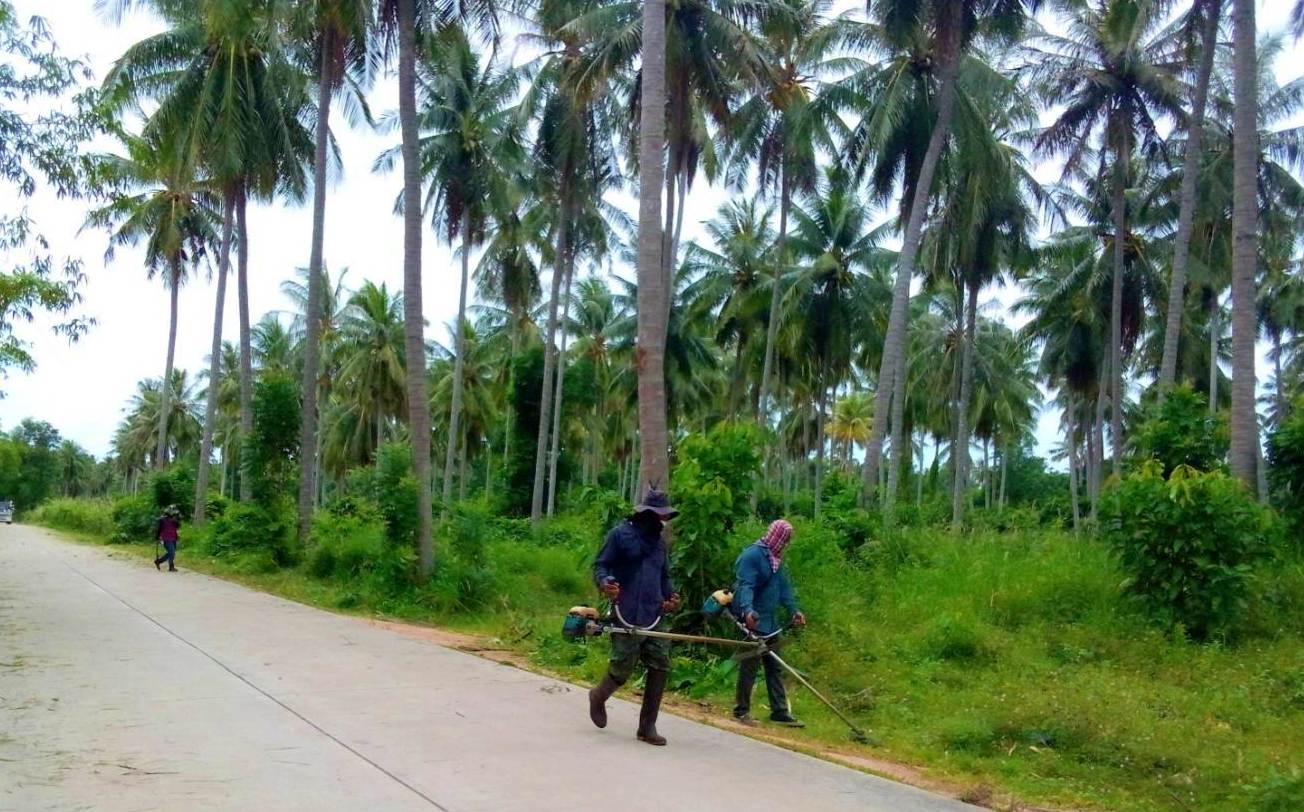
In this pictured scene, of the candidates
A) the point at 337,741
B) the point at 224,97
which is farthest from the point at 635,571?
the point at 224,97

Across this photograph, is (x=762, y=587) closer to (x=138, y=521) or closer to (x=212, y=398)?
(x=212, y=398)

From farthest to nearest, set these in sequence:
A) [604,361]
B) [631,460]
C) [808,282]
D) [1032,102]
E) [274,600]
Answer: [631,460], [604,361], [808,282], [1032,102], [274,600]

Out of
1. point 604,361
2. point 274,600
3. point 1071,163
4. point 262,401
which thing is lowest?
point 274,600

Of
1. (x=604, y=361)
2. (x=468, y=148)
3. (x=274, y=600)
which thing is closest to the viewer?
(x=274, y=600)

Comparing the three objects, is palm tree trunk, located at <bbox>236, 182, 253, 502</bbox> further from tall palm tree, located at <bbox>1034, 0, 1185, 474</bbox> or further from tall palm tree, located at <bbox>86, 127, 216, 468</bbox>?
tall palm tree, located at <bbox>1034, 0, 1185, 474</bbox>

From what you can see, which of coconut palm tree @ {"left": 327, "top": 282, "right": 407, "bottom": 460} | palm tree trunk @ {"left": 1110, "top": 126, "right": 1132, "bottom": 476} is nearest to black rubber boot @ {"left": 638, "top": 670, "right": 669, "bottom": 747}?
palm tree trunk @ {"left": 1110, "top": 126, "right": 1132, "bottom": 476}

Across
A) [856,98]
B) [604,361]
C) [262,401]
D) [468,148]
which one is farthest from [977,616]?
[604,361]

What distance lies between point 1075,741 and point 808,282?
2516cm

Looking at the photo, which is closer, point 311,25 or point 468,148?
point 311,25

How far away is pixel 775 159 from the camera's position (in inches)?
1078

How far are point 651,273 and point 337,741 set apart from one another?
724cm

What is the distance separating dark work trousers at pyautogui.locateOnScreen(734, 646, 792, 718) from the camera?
336 inches

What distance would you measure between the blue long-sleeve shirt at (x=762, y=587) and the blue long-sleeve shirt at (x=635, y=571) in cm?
100

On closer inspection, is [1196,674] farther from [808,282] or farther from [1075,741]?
[808,282]
